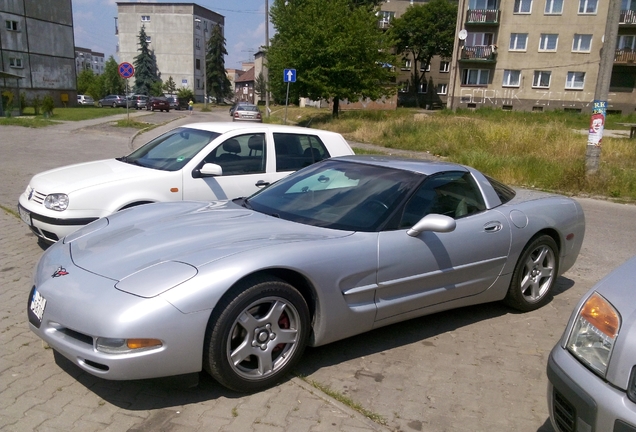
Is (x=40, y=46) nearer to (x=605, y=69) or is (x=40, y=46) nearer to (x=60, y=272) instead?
(x=605, y=69)

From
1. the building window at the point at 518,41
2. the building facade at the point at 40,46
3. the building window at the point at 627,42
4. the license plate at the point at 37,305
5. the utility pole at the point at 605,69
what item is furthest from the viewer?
the building window at the point at 518,41

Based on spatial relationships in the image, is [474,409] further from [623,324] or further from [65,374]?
[65,374]

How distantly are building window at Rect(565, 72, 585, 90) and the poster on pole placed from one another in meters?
39.1

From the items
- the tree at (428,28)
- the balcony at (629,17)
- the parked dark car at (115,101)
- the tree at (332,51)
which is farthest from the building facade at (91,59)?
the balcony at (629,17)

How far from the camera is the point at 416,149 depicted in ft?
63.1

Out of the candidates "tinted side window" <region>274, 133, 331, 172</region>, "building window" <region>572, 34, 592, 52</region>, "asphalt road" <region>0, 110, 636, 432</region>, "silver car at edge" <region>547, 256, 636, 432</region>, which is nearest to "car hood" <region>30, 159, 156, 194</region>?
"asphalt road" <region>0, 110, 636, 432</region>

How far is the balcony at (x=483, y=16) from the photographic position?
47844 mm

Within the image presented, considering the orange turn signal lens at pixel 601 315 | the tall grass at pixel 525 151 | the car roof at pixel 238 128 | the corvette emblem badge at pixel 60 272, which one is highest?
the car roof at pixel 238 128

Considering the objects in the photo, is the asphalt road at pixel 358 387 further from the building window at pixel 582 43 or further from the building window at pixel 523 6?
the building window at pixel 523 6

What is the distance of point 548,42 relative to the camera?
150ft

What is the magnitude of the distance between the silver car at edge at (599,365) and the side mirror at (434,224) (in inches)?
46.1

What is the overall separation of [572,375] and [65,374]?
9.67 feet

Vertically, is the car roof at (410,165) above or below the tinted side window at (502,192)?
above

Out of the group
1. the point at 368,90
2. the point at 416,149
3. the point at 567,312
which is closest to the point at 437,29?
the point at 368,90
